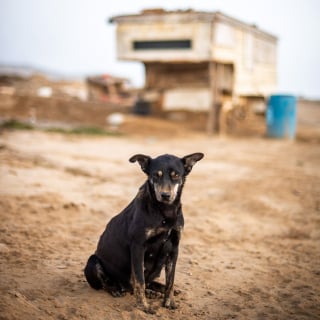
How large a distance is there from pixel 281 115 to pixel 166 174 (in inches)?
534

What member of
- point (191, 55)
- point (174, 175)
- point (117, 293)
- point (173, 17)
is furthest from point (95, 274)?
point (173, 17)

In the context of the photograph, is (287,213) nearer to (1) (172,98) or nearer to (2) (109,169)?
(2) (109,169)

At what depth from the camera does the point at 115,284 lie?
13.7ft

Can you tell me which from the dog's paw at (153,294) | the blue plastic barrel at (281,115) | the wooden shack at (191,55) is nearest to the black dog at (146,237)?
the dog's paw at (153,294)

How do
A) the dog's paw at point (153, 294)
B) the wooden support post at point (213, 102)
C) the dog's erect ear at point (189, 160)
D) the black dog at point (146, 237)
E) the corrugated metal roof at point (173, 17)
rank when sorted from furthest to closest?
the wooden support post at point (213, 102), the corrugated metal roof at point (173, 17), the dog's paw at point (153, 294), the dog's erect ear at point (189, 160), the black dog at point (146, 237)

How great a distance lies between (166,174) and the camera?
12.5 feet

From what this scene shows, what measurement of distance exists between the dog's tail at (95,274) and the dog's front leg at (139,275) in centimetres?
30

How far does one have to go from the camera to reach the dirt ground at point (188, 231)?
411 cm

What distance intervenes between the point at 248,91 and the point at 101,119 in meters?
6.59

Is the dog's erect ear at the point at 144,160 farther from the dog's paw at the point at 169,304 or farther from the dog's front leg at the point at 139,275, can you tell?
the dog's paw at the point at 169,304

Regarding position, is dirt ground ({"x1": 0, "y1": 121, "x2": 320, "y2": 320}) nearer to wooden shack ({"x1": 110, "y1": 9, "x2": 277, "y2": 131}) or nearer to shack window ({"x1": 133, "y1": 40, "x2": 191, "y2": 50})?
wooden shack ({"x1": 110, "y1": 9, "x2": 277, "y2": 131})

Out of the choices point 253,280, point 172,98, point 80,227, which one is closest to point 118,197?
point 80,227

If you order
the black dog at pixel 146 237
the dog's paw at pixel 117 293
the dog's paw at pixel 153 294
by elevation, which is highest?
the black dog at pixel 146 237

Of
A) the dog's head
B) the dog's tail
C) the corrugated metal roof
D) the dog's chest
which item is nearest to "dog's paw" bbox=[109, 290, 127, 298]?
the dog's tail
